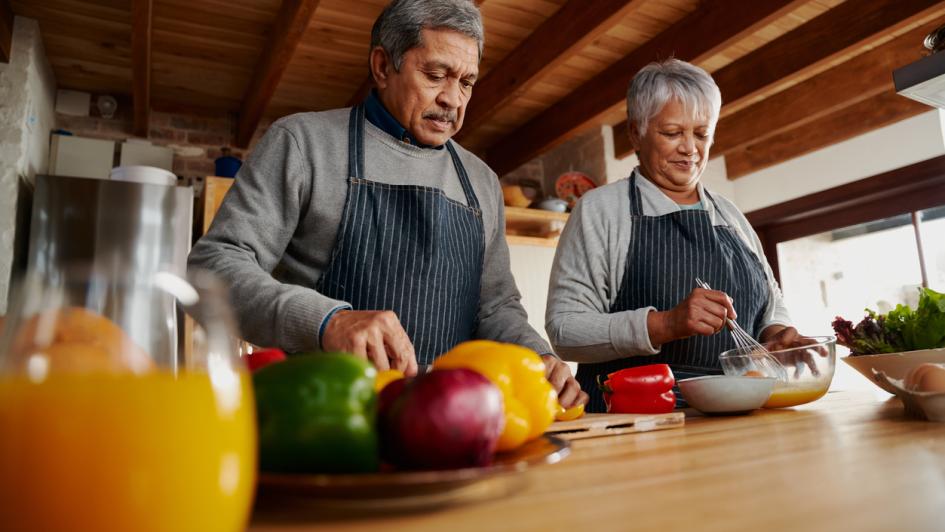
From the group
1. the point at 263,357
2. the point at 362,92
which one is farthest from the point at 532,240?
the point at 263,357

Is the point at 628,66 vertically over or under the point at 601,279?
over

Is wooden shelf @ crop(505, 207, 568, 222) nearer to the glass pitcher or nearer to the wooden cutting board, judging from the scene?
the wooden cutting board

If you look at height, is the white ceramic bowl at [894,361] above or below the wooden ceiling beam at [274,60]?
below

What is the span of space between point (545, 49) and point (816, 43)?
4.54 ft

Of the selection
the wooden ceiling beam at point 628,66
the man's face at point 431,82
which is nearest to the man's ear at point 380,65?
the man's face at point 431,82

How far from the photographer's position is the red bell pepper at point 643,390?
3.77 feet

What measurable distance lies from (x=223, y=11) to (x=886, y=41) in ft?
11.8

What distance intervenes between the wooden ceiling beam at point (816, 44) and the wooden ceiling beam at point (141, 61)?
3.13 m

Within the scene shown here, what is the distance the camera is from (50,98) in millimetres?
3840

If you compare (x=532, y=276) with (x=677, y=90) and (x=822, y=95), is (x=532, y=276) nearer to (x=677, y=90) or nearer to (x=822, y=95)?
(x=822, y=95)

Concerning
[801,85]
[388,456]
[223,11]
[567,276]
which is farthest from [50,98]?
[801,85]

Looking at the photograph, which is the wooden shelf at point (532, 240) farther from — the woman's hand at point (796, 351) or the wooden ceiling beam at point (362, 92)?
the woman's hand at point (796, 351)

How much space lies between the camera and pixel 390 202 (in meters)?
1.38

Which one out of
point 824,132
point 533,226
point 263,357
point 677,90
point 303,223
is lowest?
point 263,357
